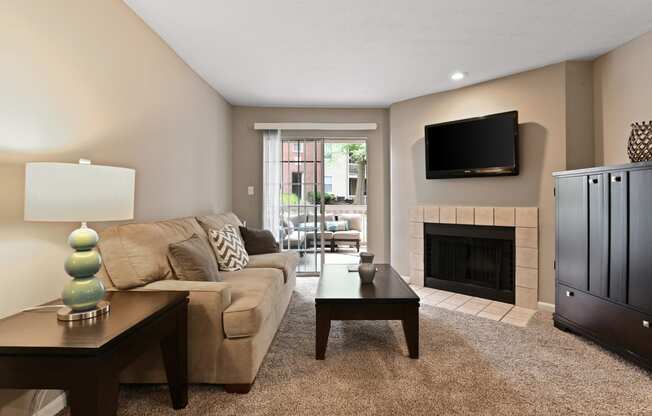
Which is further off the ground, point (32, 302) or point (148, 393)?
point (32, 302)

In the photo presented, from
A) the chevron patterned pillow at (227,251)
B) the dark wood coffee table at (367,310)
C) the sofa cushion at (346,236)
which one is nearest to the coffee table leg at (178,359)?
the dark wood coffee table at (367,310)

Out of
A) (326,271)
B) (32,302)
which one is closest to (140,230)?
(32,302)

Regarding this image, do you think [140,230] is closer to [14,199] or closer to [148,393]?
[14,199]

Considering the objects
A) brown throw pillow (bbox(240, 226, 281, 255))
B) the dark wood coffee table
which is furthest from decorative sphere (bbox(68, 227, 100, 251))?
brown throw pillow (bbox(240, 226, 281, 255))

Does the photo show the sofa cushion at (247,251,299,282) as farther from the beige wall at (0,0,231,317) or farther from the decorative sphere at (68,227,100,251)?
the decorative sphere at (68,227,100,251)

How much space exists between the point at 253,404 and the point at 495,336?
1.96 m

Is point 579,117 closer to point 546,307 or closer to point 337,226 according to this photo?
point 546,307

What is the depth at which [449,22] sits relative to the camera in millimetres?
2561

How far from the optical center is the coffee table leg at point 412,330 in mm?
2240

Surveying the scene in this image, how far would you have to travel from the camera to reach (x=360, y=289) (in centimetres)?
250

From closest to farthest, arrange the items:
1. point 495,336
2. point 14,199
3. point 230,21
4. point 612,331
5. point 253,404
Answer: point 14,199 < point 253,404 < point 612,331 < point 230,21 < point 495,336

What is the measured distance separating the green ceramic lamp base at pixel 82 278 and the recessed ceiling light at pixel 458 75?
352cm

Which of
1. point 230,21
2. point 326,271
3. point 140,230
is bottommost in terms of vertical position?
point 326,271

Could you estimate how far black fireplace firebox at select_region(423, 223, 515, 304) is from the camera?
3.68 metres
